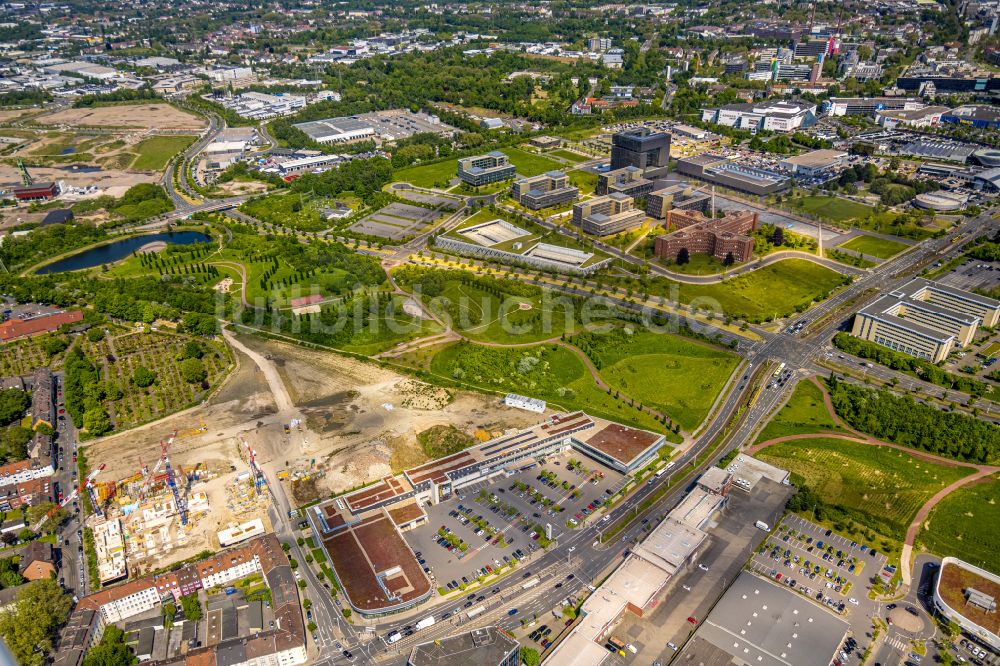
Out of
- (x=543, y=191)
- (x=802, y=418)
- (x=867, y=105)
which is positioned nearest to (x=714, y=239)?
(x=543, y=191)

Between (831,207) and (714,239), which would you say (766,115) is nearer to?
(831,207)

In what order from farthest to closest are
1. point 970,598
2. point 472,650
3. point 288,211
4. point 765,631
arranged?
point 288,211, point 970,598, point 765,631, point 472,650

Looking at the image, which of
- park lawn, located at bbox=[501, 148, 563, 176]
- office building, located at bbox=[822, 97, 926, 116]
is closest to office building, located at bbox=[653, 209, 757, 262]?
park lawn, located at bbox=[501, 148, 563, 176]

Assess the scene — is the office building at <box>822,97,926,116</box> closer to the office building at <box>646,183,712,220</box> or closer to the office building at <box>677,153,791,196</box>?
the office building at <box>677,153,791,196</box>

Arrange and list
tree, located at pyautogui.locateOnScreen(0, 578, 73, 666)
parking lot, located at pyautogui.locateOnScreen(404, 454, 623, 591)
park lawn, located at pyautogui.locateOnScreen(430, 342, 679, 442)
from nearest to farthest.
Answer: tree, located at pyautogui.locateOnScreen(0, 578, 73, 666)
parking lot, located at pyautogui.locateOnScreen(404, 454, 623, 591)
park lawn, located at pyautogui.locateOnScreen(430, 342, 679, 442)

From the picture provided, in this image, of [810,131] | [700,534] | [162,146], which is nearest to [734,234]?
[700,534]

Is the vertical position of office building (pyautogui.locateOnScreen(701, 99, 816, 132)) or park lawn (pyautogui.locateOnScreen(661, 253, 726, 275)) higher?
office building (pyautogui.locateOnScreen(701, 99, 816, 132))

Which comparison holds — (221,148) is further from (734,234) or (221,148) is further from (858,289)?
(858,289)

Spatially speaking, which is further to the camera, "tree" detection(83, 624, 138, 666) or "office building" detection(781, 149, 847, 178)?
"office building" detection(781, 149, 847, 178)
